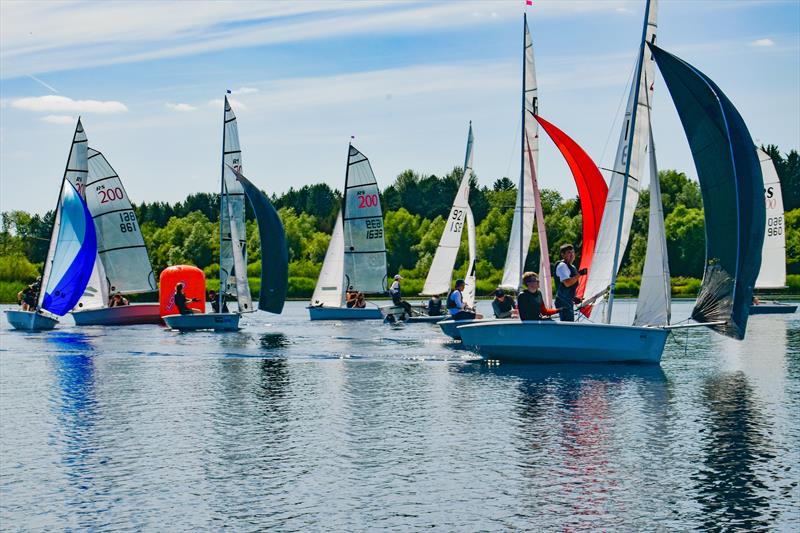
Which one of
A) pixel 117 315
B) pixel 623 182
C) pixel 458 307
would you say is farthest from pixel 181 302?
A: pixel 623 182

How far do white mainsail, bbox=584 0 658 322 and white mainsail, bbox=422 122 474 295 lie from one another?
20100 millimetres

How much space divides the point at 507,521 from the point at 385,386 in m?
11.9

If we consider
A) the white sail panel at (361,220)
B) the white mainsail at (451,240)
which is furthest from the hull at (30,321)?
the white mainsail at (451,240)

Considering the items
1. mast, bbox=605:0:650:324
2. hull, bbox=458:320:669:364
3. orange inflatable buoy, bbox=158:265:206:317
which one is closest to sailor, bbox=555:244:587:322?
hull, bbox=458:320:669:364

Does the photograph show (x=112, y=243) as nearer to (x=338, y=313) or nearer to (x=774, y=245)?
(x=338, y=313)

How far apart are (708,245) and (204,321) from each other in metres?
23.3

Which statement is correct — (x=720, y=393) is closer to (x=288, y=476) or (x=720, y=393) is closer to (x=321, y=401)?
(x=321, y=401)

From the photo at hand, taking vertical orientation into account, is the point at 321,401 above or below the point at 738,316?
below

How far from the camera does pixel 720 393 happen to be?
2234 cm

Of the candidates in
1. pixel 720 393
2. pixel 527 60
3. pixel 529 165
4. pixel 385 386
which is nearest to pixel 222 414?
pixel 385 386

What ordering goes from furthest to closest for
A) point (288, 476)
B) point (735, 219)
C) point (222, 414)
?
point (735, 219)
point (222, 414)
point (288, 476)

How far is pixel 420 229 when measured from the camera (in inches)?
4498

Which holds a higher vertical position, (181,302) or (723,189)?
(723,189)

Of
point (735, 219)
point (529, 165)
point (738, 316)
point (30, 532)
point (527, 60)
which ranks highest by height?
point (527, 60)
